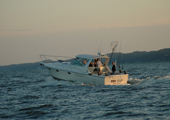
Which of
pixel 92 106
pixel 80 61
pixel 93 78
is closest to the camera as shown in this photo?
pixel 92 106

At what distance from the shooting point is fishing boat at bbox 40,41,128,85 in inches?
843

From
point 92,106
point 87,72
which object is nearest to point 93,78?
point 87,72

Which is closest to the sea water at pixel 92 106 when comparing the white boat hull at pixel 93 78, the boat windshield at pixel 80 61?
the white boat hull at pixel 93 78

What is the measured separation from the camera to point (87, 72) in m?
21.6

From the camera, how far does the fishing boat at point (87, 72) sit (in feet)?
70.2

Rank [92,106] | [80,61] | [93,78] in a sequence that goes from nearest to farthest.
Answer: [92,106] < [93,78] < [80,61]

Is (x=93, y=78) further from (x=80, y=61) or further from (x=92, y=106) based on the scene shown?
(x=92, y=106)

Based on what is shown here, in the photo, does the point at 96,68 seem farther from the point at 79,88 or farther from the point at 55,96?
the point at 55,96

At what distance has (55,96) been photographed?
17734 mm

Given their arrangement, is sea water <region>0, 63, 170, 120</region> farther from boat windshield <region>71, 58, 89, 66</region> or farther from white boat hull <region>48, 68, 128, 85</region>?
boat windshield <region>71, 58, 89, 66</region>

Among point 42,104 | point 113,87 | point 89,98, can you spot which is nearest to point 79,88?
point 113,87

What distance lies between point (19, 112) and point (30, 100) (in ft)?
11.1

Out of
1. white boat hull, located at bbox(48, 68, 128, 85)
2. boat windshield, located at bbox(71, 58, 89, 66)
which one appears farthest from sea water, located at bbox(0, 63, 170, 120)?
boat windshield, located at bbox(71, 58, 89, 66)

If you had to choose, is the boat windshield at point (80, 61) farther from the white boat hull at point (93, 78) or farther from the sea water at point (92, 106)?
the sea water at point (92, 106)
